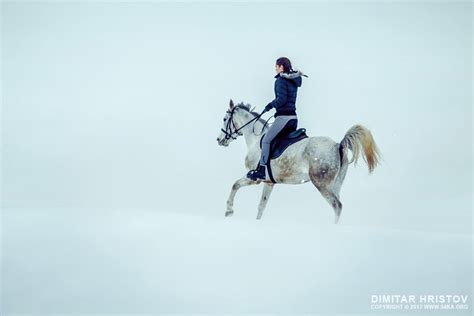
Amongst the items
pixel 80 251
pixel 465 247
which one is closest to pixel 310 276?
pixel 465 247

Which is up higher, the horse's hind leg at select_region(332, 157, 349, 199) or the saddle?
the saddle

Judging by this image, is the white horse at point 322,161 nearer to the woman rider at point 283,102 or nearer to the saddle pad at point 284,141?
the saddle pad at point 284,141

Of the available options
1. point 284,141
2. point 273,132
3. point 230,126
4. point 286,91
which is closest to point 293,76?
point 286,91

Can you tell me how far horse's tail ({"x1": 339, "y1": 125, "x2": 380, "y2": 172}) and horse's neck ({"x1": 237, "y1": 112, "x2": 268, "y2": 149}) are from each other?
6.11 ft

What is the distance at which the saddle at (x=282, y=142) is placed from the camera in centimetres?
1302

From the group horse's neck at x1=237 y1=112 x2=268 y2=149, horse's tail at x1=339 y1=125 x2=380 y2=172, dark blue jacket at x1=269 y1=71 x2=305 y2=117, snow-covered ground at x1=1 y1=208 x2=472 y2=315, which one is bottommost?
snow-covered ground at x1=1 y1=208 x2=472 y2=315

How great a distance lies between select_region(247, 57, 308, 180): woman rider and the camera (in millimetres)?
12875

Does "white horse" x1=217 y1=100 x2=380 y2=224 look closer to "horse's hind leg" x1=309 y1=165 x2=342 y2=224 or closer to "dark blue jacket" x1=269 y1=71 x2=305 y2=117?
"horse's hind leg" x1=309 y1=165 x2=342 y2=224

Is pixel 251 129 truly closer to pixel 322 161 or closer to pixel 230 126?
pixel 230 126

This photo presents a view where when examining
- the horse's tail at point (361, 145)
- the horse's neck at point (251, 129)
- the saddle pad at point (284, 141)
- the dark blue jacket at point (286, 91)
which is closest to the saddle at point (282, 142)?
the saddle pad at point (284, 141)

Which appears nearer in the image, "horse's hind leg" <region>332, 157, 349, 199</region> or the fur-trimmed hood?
"horse's hind leg" <region>332, 157, 349, 199</region>

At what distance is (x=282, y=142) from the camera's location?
13094mm

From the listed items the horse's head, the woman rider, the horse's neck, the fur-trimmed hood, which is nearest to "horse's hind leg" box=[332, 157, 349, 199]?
the woman rider

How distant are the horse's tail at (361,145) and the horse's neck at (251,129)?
186 cm
